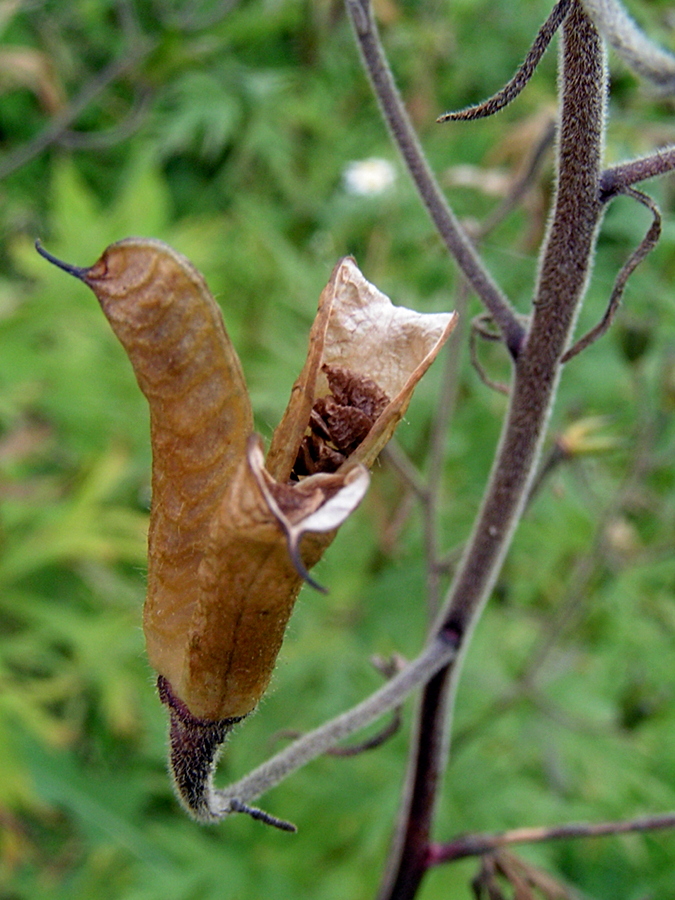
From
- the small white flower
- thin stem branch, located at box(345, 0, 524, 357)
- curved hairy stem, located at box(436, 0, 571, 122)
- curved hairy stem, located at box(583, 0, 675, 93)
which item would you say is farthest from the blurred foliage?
curved hairy stem, located at box(583, 0, 675, 93)

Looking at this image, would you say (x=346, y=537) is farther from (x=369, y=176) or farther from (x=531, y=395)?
(x=531, y=395)

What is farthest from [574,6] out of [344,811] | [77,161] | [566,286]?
[77,161]

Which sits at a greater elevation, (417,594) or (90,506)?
(417,594)

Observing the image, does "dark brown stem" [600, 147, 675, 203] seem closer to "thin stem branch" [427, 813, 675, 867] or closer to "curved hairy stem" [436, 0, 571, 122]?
"curved hairy stem" [436, 0, 571, 122]

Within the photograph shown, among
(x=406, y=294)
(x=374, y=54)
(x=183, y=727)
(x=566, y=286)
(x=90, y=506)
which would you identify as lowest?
(x=90, y=506)

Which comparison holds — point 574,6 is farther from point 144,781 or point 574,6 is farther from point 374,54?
point 144,781

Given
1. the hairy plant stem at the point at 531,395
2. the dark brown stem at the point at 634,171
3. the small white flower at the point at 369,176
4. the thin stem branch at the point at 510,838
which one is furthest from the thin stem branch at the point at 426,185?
the small white flower at the point at 369,176
